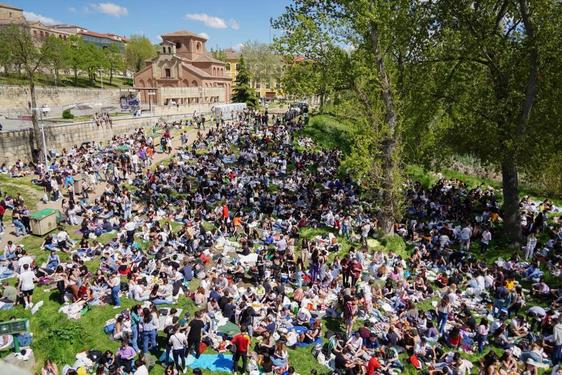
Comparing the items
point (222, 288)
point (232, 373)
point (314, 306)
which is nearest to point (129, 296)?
point (222, 288)

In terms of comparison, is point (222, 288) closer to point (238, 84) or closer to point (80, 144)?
point (80, 144)

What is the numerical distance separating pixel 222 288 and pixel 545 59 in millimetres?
16184

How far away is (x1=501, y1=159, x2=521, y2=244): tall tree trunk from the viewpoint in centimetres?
1981

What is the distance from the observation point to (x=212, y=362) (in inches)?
441

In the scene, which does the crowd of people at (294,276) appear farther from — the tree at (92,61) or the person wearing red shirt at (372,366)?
the tree at (92,61)

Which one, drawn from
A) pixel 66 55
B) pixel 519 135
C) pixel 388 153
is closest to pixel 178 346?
pixel 388 153

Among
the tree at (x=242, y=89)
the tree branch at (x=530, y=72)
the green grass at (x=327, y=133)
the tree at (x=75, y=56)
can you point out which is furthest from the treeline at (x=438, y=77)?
the tree at (x=75, y=56)

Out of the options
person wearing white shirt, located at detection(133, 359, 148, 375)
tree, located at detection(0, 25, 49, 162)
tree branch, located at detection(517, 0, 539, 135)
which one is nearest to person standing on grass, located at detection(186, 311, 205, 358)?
person wearing white shirt, located at detection(133, 359, 148, 375)

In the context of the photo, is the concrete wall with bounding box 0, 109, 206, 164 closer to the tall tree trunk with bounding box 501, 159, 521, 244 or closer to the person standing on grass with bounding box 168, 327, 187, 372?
the person standing on grass with bounding box 168, 327, 187, 372

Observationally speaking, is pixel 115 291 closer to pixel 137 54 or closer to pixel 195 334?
pixel 195 334

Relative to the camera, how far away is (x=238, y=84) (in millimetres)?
69500

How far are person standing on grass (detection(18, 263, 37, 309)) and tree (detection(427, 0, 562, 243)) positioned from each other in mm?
18482

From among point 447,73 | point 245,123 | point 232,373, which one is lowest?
point 232,373

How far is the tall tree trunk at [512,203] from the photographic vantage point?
19.8 m
